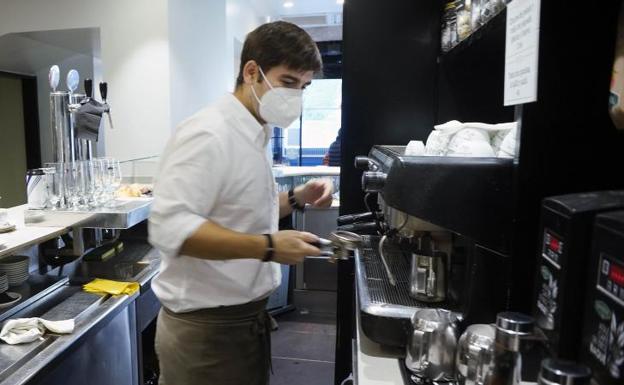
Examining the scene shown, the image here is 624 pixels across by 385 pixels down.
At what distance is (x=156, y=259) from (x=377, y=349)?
1.48m

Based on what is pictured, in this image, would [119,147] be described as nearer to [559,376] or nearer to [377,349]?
[377,349]

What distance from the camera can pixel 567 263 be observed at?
26.0 inches

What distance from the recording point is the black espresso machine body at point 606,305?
56 centimetres

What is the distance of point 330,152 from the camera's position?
487 centimetres

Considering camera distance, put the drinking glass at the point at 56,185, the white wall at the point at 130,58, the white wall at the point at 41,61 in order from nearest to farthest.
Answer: the drinking glass at the point at 56,185 → the white wall at the point at 130,58 → the white wall at the point at 41,61

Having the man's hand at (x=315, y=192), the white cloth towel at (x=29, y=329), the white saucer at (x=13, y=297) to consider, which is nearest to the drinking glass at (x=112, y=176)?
the white saucer at (x=13, y=297)

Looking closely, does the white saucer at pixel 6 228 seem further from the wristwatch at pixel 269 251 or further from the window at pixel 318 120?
the window at pixel 318 120

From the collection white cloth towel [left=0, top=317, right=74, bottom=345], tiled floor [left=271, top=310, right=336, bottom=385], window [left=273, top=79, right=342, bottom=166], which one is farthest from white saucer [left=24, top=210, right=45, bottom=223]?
window [left=273, top=79, right=342, bottom=166]

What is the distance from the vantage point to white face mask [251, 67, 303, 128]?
50.1 inches

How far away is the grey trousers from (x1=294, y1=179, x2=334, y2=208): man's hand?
1.45 feet

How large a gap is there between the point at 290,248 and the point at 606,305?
0.65 meters

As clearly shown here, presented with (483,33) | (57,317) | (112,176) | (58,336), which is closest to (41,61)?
(112,176)

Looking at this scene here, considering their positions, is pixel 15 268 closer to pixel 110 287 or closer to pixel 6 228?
pixel 6 228

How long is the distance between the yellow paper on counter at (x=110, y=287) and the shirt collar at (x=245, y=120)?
99 centimetres
